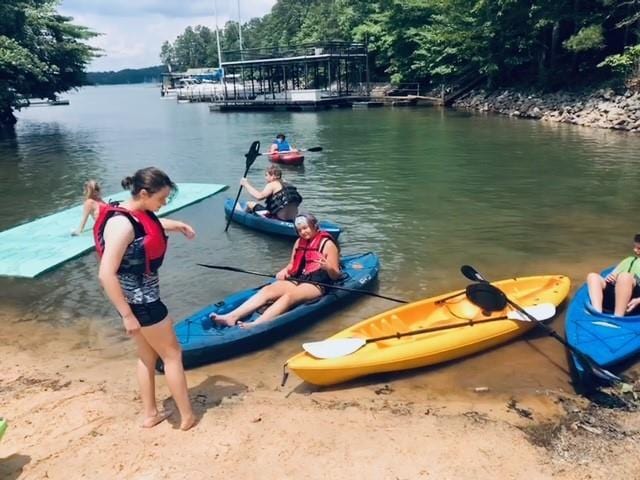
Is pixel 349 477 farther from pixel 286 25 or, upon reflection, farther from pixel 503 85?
pixel 286 25

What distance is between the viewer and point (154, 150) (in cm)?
2373

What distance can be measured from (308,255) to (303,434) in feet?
8.73

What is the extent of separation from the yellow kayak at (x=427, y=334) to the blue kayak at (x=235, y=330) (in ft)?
2.72

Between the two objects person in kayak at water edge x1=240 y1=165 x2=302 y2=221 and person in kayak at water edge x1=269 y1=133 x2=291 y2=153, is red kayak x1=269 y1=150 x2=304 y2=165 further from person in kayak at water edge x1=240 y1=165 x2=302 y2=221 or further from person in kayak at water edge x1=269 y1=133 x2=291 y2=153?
person in kayak at water edge x1=240 y1=165 x2=302 y2=221

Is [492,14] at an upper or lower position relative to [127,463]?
upper

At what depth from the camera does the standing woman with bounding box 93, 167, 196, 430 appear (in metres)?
3.38

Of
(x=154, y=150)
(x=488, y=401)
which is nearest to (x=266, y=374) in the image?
(x=488, y=401)

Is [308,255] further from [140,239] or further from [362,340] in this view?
[140,239]

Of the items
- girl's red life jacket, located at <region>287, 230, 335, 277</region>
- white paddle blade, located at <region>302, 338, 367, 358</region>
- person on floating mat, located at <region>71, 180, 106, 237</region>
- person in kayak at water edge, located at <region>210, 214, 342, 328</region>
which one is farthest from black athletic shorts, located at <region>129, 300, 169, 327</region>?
person on floating mat, located at <region>71, 180, 106, 237</region>

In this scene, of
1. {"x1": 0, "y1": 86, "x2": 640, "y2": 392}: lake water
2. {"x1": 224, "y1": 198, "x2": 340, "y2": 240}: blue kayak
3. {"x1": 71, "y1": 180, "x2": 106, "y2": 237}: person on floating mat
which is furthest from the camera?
{"x1": 224, "y1": 198, "x2": 340, "y2": 240}: blue kayak

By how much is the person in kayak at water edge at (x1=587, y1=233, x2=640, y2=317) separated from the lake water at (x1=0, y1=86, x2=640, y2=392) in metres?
0.68

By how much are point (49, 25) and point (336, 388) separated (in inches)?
1340

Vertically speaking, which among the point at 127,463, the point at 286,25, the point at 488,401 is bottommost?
the point at 488,401

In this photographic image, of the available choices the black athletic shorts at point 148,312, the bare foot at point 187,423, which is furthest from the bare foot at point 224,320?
the black athletic shorts at point 148,312
